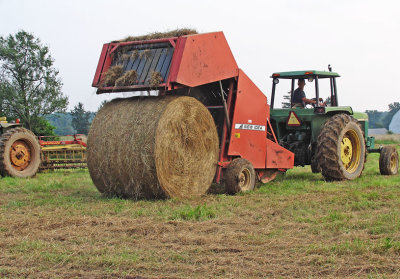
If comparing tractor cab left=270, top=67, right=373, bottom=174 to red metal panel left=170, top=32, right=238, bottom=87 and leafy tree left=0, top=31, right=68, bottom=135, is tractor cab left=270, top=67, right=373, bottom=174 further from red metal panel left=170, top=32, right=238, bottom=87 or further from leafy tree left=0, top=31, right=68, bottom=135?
leafy tree left=0, top=31, right=68, bottom=135

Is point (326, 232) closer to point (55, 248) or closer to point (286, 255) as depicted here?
point (286, 255)

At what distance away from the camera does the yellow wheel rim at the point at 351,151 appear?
36.5 feet

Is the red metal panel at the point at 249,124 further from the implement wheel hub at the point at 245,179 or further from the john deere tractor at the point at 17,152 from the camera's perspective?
the john deere tractor at the point at 17,152

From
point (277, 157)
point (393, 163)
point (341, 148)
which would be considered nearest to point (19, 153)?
point (277, 157)

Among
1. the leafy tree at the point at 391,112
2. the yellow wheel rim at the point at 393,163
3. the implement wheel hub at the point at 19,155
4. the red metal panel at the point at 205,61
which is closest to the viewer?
the red metal panel at the point at 205,61

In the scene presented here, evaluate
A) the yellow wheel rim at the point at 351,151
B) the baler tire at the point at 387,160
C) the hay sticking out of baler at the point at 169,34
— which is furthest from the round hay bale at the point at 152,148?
the baler tire at the point at 387,160

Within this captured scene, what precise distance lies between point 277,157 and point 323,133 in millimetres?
1051

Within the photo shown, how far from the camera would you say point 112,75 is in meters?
8.36

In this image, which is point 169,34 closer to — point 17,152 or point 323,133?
point 323,133

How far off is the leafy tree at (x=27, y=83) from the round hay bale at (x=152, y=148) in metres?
31.6

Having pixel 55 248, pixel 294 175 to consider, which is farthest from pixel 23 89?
pixel 55 248

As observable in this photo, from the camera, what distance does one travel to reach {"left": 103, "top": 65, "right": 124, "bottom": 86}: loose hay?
27.4ft

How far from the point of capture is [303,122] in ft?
36.5

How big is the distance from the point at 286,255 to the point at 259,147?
5.11 m
